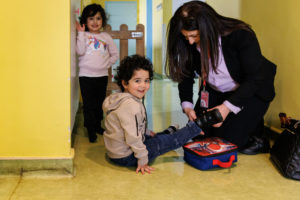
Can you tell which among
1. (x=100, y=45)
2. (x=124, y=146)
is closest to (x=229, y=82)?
(x=124, y=146)

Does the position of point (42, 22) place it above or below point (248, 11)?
below

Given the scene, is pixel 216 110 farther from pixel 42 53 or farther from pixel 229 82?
pixel 42 53

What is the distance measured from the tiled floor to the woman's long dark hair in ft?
1.67

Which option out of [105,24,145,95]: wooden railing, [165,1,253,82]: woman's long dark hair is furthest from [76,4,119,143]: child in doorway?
[105,24,145,95]: wooden railing

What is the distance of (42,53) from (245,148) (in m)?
1.18

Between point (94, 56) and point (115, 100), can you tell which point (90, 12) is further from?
point (115, 100)

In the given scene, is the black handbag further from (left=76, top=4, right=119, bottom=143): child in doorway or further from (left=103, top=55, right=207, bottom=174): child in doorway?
(left=76, top=4, right=119, bottom=143): child in doorway

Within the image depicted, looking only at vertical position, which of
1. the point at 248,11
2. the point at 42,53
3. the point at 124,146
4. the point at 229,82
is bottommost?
the point at 124,146

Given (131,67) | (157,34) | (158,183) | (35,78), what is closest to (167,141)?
(158,183)

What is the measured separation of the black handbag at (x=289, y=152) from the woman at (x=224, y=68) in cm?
21

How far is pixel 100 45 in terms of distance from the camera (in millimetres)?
2160

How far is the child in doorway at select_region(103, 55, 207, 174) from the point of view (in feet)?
4.85

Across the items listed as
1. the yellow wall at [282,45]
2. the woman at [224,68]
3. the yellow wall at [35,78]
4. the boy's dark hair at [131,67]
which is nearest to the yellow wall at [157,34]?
the yellow wall at [282,45]

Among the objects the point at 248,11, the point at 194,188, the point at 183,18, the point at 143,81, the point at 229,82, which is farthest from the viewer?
the point at 248,11
